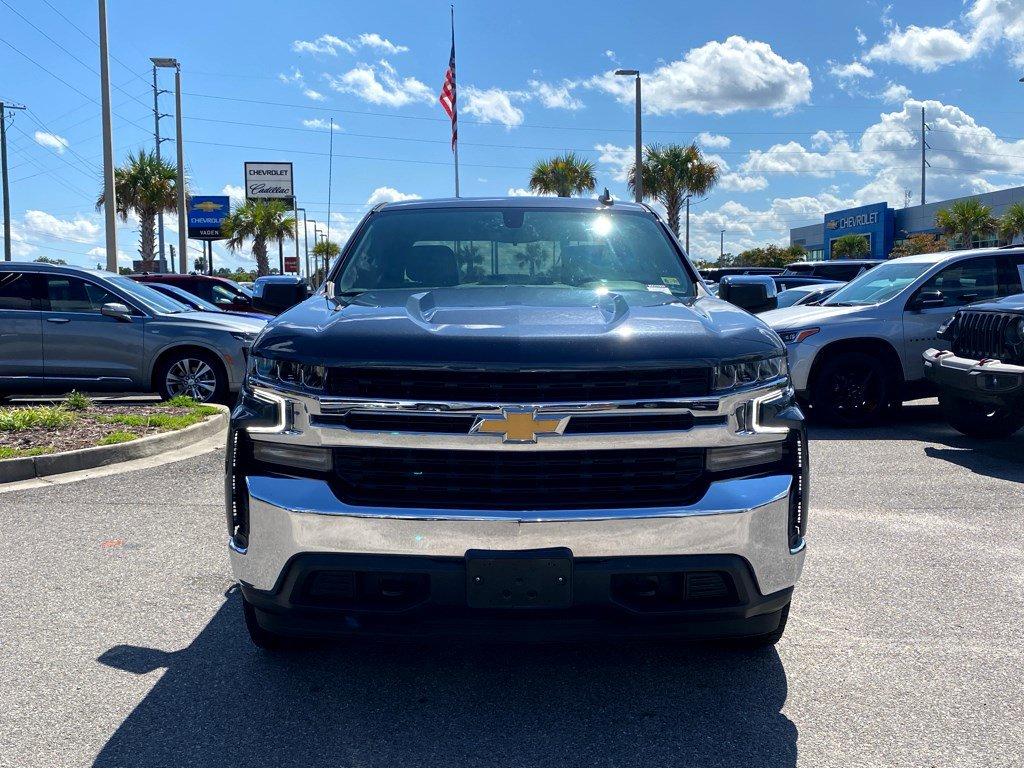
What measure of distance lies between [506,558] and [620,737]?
73 cm

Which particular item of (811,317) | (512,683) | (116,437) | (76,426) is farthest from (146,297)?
(512,683)

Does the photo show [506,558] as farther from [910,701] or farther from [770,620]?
[910,701]

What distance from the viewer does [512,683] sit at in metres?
3.44

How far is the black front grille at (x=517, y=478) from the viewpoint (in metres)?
2.93

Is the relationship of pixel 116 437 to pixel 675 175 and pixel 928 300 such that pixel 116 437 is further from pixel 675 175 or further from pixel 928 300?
pixel 675 175

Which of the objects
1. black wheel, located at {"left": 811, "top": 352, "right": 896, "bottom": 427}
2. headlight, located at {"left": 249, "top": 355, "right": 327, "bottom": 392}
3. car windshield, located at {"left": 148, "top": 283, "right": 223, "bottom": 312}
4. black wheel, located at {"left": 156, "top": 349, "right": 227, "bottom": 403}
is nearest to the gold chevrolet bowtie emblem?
headlight, located at {"left": 249, "top": 355, "right": 327, "bottom": 392}

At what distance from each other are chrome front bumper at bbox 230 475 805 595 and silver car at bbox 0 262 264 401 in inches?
321

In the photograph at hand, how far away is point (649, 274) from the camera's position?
14.3 feet

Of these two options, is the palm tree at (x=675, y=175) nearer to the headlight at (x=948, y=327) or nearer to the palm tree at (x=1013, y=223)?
the palm tree at (x=1013, y=223)

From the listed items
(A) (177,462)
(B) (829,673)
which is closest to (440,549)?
(B) (829,673)

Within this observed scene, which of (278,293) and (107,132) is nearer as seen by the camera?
(278,293)

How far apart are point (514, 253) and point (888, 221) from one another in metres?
58.7

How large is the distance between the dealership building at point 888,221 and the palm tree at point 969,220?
0.79 meters

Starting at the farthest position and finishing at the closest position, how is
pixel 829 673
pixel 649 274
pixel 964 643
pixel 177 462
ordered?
pixel 177 462, pixel 649 274, pixel 964 643, pixel 829 673
